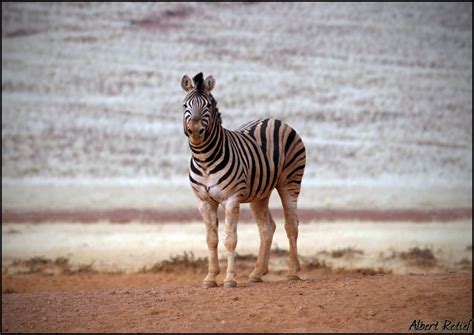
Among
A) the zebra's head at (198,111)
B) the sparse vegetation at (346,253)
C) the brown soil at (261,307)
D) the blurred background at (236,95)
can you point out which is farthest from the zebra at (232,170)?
the blurred background at (236,95)

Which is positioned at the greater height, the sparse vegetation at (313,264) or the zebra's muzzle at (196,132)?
the zebra's muzzle at (196,132)

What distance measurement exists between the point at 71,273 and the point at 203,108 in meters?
6.66

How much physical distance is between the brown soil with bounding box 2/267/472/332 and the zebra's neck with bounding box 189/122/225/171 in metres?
1.60

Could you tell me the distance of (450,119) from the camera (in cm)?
3419

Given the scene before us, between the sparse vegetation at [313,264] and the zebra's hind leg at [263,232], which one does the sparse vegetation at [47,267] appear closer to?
the sparse vegetation at [313,264]

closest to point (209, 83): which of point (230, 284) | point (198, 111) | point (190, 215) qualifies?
point (198, 111)

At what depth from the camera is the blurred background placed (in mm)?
26922

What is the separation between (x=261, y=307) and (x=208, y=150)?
2.21 meters

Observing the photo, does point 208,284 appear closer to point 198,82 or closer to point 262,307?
point 262,307

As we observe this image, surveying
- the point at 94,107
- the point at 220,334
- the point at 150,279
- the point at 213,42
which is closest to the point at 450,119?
the point at 213,42

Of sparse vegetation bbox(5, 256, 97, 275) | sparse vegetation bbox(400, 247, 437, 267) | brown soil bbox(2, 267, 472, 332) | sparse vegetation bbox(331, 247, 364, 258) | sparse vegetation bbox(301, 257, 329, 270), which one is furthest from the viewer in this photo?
sparse vegetation bbox(331, 247, 364, 258)

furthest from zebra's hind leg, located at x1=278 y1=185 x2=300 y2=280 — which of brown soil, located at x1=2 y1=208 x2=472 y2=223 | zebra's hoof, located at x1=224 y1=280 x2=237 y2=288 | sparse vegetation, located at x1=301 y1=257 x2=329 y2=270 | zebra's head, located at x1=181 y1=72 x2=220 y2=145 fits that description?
brown soil, located at x1=2 y1=208 x2=472 y2=223

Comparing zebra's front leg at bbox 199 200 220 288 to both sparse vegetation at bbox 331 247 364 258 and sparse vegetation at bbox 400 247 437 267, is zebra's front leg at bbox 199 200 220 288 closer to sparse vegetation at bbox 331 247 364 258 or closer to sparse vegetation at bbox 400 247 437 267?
sparse vegetation at bbox 400 247 437 267

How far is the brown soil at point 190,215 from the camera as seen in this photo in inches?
867
